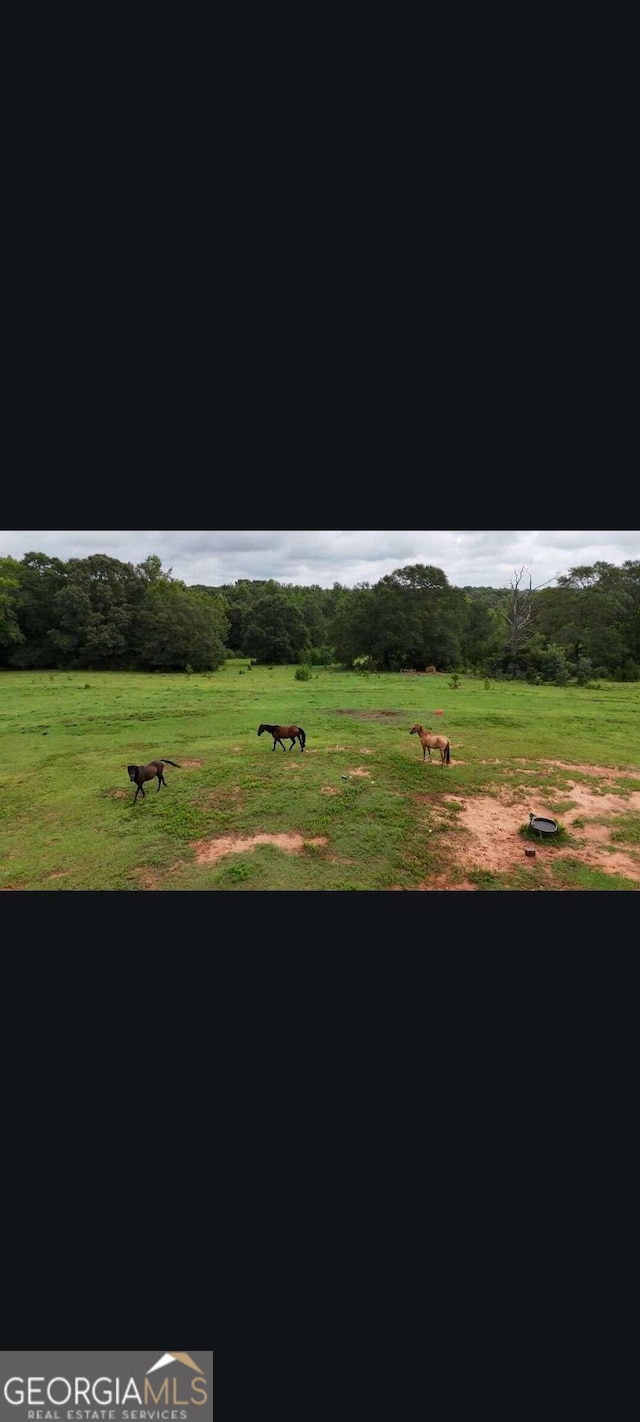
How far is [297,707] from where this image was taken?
13.9 meters

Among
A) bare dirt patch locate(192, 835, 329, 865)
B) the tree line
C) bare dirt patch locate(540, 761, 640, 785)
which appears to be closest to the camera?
bare dirt patch locate(192, 835, 329, 865)

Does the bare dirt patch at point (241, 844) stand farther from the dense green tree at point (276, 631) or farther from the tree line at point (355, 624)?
the dense green tree at point (276, 631)

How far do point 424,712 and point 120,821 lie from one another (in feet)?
28.9

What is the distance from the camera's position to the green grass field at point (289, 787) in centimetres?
528

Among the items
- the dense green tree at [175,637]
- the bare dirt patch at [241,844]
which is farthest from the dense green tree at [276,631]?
the bare dirt patch at [241,844]

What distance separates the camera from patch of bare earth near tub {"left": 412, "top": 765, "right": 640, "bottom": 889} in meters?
5.44

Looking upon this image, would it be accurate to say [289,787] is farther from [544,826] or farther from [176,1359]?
[176,1359]

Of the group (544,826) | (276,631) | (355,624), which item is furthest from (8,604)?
(544,826)

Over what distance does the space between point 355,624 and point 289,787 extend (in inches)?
786

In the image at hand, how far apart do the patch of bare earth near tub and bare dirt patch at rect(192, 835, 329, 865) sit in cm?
156

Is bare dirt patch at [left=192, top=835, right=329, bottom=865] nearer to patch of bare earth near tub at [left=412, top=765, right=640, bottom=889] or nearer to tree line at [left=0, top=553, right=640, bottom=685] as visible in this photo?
patch of bare earth near tub at [left=412, top=765, right=640, bottom=889]

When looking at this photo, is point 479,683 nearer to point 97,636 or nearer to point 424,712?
point 424,712

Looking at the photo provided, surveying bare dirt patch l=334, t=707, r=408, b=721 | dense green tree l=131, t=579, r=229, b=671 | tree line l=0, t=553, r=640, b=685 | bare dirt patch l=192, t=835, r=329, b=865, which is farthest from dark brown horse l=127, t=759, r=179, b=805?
dense green tree l=131, t=579, r=229, b=671

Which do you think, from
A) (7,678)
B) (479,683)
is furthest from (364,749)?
(7,678)
